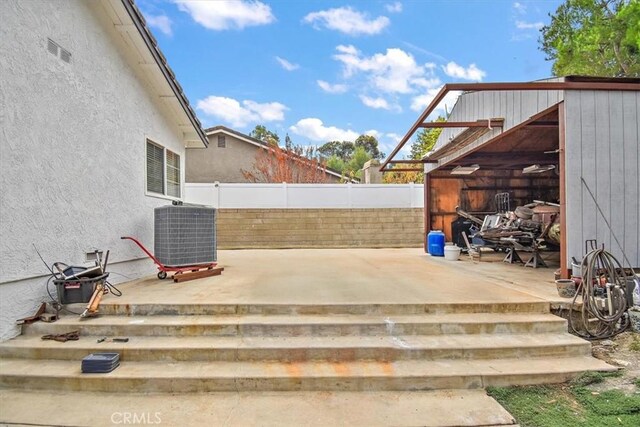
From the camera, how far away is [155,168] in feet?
20.5

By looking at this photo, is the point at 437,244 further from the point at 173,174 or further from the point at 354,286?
the point at 173,174

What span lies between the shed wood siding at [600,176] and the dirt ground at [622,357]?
1315 mm

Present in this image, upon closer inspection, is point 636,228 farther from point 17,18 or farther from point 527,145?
point 17,18

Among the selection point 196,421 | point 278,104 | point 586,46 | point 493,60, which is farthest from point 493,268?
point 278,104

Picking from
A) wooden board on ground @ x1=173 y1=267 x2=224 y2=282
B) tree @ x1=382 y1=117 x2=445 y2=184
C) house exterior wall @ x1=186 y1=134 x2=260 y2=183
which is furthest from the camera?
tree @ x1=382 y1=117 x2=445 y2=184

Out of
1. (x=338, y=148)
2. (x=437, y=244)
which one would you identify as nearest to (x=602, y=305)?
(x=437, y=244)

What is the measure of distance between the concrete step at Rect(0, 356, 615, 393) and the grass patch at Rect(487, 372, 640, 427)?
0.08 meters

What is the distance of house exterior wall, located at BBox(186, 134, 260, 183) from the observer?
54.0 feet

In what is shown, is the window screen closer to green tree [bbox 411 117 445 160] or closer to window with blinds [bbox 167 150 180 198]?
→ window with blinds [bbox 167 150 180 198]

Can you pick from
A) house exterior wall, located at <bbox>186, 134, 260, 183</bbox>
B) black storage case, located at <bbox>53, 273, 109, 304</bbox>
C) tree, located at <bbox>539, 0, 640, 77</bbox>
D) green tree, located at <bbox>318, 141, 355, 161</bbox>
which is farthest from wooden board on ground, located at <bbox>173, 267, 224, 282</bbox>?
green tree, located at <bbox>318, 141, 355, 161</bbox>

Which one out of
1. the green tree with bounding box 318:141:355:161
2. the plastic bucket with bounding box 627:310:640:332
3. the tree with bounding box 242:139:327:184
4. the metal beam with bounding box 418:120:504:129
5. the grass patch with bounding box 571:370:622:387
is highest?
the green tree with bounding box 318:141:355:161

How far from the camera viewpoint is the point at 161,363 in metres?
2.99

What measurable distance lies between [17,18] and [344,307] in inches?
176

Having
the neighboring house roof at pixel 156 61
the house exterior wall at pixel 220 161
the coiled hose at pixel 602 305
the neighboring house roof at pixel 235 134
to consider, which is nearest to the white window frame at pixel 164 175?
the neighboring house roof at pixel 156 61
